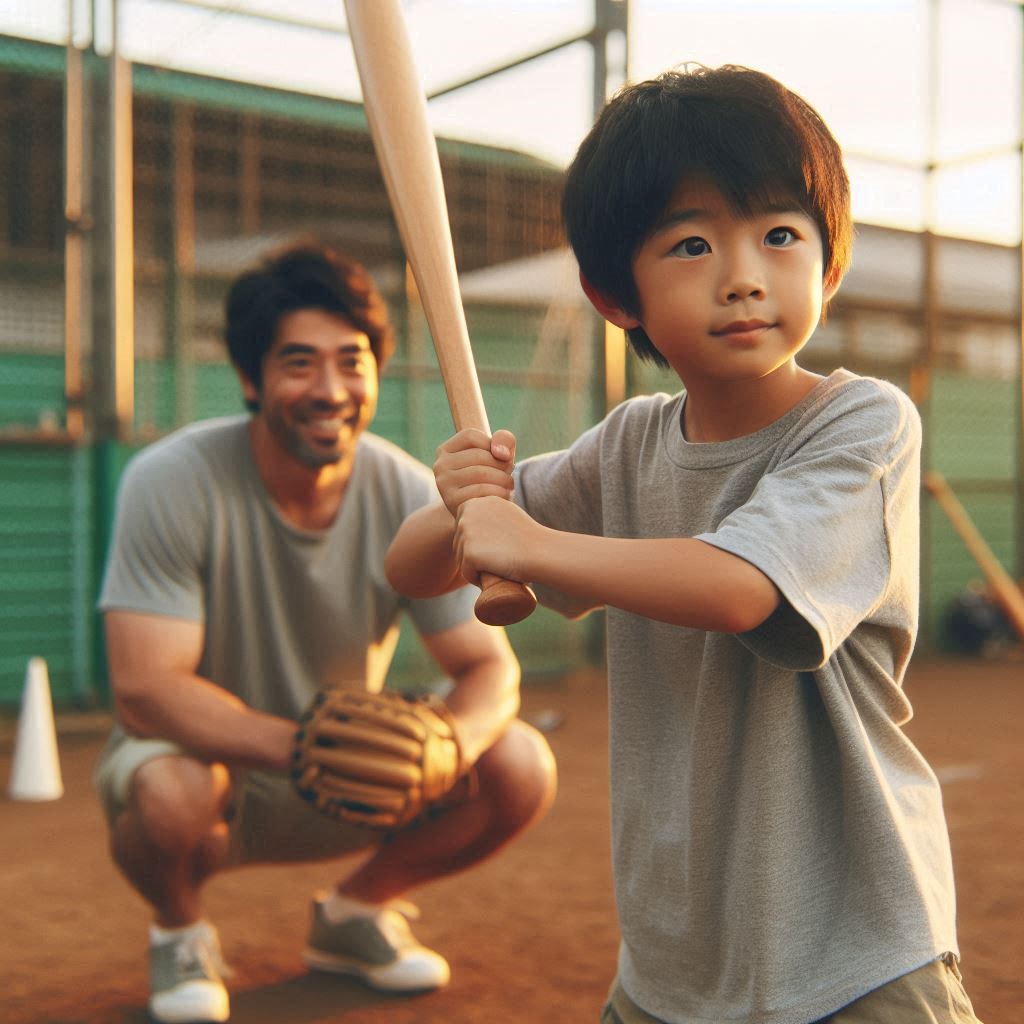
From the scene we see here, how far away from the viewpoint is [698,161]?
49.7 inches

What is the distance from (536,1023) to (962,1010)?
113 cm

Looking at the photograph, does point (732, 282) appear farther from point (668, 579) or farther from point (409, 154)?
point (409, 154)

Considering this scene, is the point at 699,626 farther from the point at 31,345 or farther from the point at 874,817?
the point at 31,345

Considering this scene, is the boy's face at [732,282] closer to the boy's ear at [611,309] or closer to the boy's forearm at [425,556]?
the boy's ear at [611,309]

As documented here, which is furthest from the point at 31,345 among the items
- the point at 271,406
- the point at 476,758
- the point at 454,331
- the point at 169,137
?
the point at 454,331

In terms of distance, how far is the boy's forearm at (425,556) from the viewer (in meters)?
1.51

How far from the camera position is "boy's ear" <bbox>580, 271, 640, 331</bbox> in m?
1.41

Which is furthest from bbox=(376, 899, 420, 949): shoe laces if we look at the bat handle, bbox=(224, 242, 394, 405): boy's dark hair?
the bat handle

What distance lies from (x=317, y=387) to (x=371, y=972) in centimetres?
109

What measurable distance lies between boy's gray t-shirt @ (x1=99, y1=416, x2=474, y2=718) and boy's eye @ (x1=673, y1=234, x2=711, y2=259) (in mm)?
1433

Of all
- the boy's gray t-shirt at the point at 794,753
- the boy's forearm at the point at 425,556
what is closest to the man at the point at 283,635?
the boy's forearm at the point at 425,556

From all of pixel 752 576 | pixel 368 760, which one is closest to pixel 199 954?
pixel 368 760

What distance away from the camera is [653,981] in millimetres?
1417

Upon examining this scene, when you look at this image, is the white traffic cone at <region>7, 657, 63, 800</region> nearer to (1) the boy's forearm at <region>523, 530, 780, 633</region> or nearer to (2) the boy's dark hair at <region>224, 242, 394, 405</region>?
(2) the boy's dark hair at <region>224, 242, 394, 405</region>
